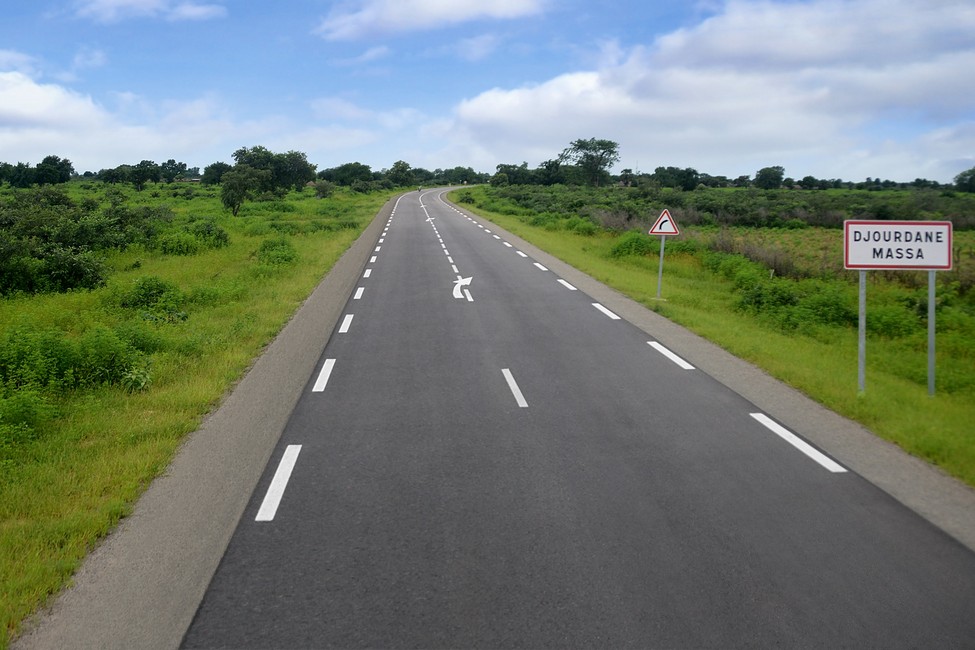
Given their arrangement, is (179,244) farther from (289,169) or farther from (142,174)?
(142,174)

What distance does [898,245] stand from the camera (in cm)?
818

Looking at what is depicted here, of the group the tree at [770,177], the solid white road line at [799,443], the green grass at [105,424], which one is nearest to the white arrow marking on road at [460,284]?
the green grass at [105,424]

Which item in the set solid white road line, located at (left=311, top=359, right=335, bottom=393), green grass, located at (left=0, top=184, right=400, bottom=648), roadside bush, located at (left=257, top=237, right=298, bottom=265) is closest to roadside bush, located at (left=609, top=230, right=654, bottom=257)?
roadside bush, located at (left=257, top=237, right=298, bottom=265)

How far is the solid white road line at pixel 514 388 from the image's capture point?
26.8ft

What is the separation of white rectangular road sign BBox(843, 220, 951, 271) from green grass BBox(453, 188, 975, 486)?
5.36ft

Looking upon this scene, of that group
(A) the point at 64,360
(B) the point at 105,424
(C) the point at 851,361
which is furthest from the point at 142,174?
(C) the point at 851,361

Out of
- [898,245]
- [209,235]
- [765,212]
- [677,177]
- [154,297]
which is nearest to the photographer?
[898,245]

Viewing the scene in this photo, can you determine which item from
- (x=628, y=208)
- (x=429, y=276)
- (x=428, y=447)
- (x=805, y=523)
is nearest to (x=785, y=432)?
(x=805, y=523)

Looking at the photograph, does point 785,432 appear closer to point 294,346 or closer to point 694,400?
point 694,400

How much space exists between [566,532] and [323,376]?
529 cm

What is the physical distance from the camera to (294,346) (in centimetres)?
1114

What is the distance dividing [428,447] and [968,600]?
4.43m

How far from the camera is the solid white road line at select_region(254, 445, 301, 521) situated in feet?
17.6

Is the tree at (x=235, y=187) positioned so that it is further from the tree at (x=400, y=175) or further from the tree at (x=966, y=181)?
the tree at (x=400, y=175)
